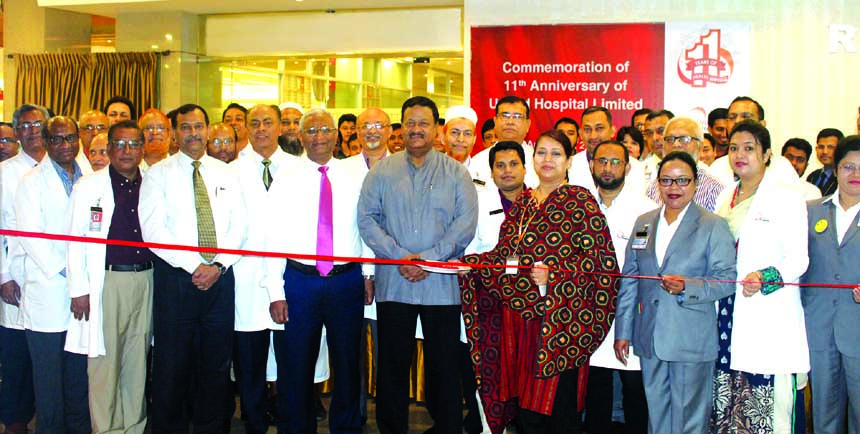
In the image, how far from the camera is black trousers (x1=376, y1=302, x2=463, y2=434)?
14.8 ft

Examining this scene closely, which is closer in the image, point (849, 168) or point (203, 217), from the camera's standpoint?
point (849, 168)

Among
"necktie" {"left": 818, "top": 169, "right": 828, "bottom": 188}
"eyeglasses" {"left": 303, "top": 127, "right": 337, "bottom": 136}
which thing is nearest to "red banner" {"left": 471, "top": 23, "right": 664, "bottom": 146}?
"necktie" {"left": 818, "top": 169, "right": 828, "bottom": 188}

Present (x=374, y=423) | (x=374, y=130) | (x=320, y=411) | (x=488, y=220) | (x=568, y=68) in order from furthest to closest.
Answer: (x=568, y=68), (x=320, y=411), (x=374, y=423), (x=374, y=130), (x=488, y=220)

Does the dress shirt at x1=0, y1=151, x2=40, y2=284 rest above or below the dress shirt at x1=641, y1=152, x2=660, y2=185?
below

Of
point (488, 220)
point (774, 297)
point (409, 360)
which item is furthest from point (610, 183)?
point (409, 360)

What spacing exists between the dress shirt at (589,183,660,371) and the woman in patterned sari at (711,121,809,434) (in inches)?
23.9

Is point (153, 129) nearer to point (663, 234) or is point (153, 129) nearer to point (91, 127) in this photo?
point (91, 127)

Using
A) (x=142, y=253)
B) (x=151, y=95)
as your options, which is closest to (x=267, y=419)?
(x=142, y=253)

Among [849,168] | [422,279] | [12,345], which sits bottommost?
[12,345]

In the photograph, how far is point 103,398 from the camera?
4.64m

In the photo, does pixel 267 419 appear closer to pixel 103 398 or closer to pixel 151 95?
pixel 103 398

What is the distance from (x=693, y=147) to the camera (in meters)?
4.93

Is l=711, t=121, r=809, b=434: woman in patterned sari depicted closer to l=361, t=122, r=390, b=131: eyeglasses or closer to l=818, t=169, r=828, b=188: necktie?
l=818, t=169, r=828, b=188: necktie

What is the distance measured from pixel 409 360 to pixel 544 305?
0.87 m
